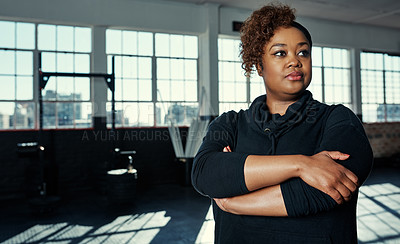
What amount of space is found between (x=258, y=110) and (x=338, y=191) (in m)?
0.38

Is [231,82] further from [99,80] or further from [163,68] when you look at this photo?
[99,80]

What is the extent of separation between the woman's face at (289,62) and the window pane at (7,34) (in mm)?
5725

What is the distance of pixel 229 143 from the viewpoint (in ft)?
3.56

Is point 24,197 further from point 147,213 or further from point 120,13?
point 120,13

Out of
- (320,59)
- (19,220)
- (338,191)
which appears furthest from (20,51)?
(320,59)

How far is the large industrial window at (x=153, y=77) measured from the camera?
20.3 feet

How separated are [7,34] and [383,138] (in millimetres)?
9065

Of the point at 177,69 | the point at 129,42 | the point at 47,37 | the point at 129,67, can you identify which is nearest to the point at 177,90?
the point at 177,69

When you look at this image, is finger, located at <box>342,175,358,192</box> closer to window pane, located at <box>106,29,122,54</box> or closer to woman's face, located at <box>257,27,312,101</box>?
woman's face, located at <box>257,27,312,101</box>

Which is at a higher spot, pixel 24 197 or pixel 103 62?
pixel 103 62

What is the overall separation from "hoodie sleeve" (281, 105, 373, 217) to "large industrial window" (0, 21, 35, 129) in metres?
5.70

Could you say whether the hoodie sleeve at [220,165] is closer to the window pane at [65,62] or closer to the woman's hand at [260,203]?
the woman's hand at [260,203]

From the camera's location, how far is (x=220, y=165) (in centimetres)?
94

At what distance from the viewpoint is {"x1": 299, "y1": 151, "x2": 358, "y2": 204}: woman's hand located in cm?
85
